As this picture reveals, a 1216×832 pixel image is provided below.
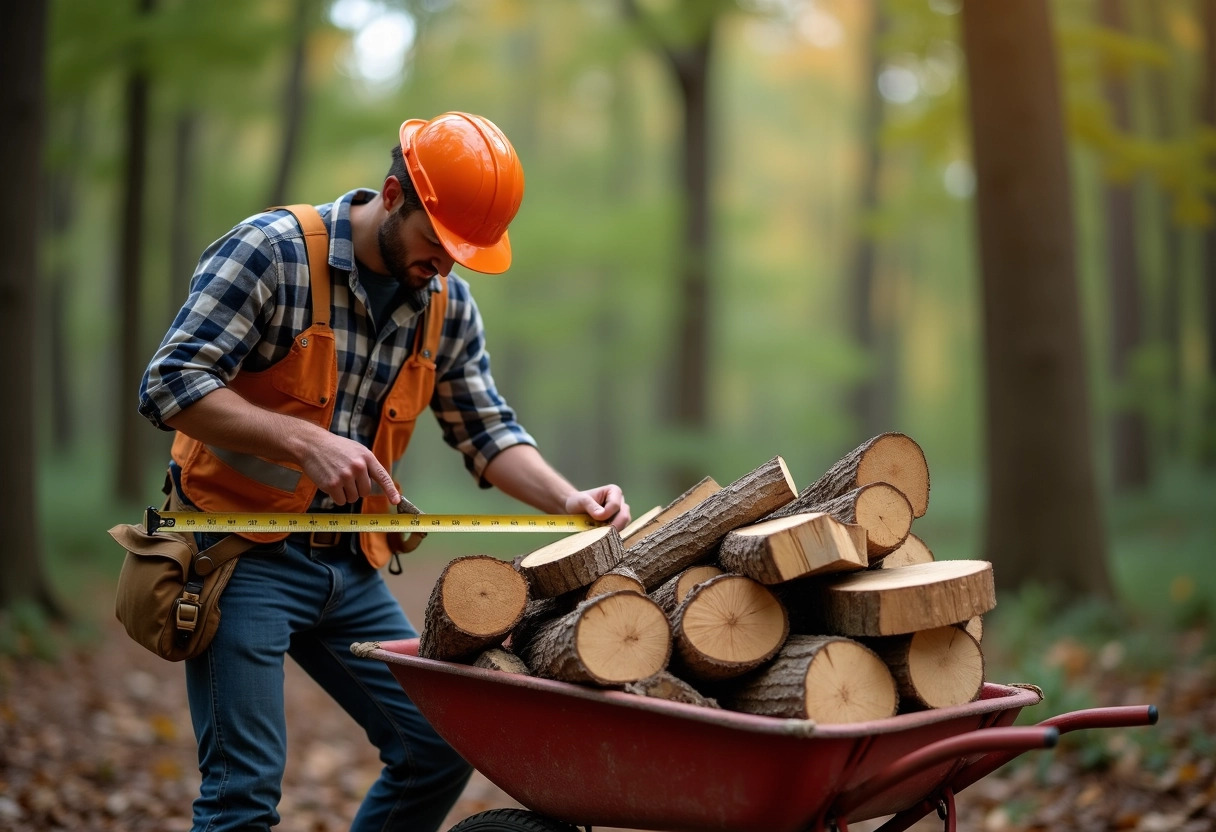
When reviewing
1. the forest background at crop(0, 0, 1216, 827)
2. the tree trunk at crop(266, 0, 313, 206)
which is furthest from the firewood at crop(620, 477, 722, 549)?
the tree trunk at crop(266, 0, 313, 206)

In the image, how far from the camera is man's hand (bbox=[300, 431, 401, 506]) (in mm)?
2578

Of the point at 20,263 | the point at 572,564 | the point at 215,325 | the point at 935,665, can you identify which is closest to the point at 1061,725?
the point at 935,665

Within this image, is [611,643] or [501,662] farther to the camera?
[501,662]

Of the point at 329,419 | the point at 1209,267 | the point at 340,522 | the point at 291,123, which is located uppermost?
the point at 291,123

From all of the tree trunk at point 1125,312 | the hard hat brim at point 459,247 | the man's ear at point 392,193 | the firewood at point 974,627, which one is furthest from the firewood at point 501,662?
the tree trunk at point 1125,312

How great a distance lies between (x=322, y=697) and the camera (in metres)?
6.94

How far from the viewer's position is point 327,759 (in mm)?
5348

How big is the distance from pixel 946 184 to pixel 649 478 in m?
12.4

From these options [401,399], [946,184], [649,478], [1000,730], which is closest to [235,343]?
[401,399]

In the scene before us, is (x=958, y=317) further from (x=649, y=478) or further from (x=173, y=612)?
(x=173, y=612)

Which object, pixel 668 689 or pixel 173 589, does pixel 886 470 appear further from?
pixel 173 589

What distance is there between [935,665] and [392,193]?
1.84 m

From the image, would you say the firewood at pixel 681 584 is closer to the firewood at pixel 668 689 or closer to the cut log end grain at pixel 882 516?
the firewood at pixel 668 689

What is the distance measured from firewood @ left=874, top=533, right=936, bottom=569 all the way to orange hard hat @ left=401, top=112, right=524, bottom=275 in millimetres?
1331
